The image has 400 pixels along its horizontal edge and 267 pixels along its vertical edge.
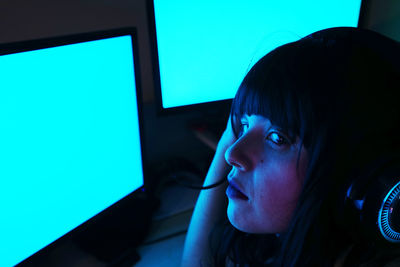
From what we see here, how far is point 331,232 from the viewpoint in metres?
0.51

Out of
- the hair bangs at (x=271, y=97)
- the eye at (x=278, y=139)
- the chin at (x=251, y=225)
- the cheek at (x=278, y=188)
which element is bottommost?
the chin at (x=251, y=225)

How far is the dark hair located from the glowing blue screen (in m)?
0.30

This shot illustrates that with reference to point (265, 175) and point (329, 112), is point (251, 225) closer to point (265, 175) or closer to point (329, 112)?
point (265, 175)

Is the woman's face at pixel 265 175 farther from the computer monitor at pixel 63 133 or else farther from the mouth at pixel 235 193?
the computer monitor at pixel 63 133

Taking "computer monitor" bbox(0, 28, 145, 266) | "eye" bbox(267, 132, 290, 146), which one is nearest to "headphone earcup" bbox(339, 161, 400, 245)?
"eye" bbox(267, 132, 290, 146)

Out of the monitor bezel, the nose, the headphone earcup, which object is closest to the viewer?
the headphone earcup

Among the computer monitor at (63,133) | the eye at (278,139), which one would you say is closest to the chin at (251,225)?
the eye at (278,139)

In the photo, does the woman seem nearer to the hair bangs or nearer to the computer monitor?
the hair bangs

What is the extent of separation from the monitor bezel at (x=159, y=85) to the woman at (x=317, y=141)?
280 mm

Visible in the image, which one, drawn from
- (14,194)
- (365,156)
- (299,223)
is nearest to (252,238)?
(299,223)

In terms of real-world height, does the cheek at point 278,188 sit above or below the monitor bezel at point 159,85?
below

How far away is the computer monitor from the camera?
0.48 m

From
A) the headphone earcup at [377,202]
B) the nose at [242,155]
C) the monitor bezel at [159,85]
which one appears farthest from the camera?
the monitor bezel at [159,85]

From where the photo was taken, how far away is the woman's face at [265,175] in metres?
0.50
